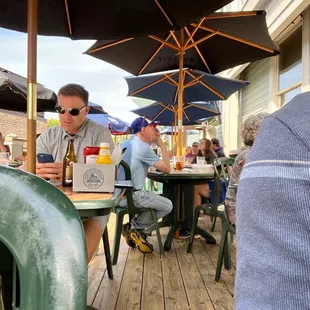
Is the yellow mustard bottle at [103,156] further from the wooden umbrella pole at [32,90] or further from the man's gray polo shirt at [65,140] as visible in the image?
the man's gray polo shirt at [65,140]

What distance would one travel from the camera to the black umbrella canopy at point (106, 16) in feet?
9.62

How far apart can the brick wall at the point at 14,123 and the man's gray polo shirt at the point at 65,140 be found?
12.2 meters

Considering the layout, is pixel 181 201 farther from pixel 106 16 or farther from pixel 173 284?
pixel 106 16

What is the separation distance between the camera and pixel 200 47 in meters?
5.79

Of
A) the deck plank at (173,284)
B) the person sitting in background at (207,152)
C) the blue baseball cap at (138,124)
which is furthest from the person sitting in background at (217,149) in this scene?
the deck plank at (173,284)

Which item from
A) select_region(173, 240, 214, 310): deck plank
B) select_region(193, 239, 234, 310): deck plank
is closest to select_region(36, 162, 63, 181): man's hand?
select_region(173, 240, 214, 310): deck plank

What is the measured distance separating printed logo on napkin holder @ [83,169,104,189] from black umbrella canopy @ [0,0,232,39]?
1796mm

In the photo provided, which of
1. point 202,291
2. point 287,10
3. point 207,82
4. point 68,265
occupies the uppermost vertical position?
point 287,10

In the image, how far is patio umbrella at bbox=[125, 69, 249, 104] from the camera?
7031mm

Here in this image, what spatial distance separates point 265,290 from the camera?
493 millimetres

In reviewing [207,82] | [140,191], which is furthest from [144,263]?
[207,82]

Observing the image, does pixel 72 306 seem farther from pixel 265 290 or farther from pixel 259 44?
pixel 259 44

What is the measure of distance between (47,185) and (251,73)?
8844 millimetres

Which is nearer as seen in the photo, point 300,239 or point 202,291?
point 300,239
